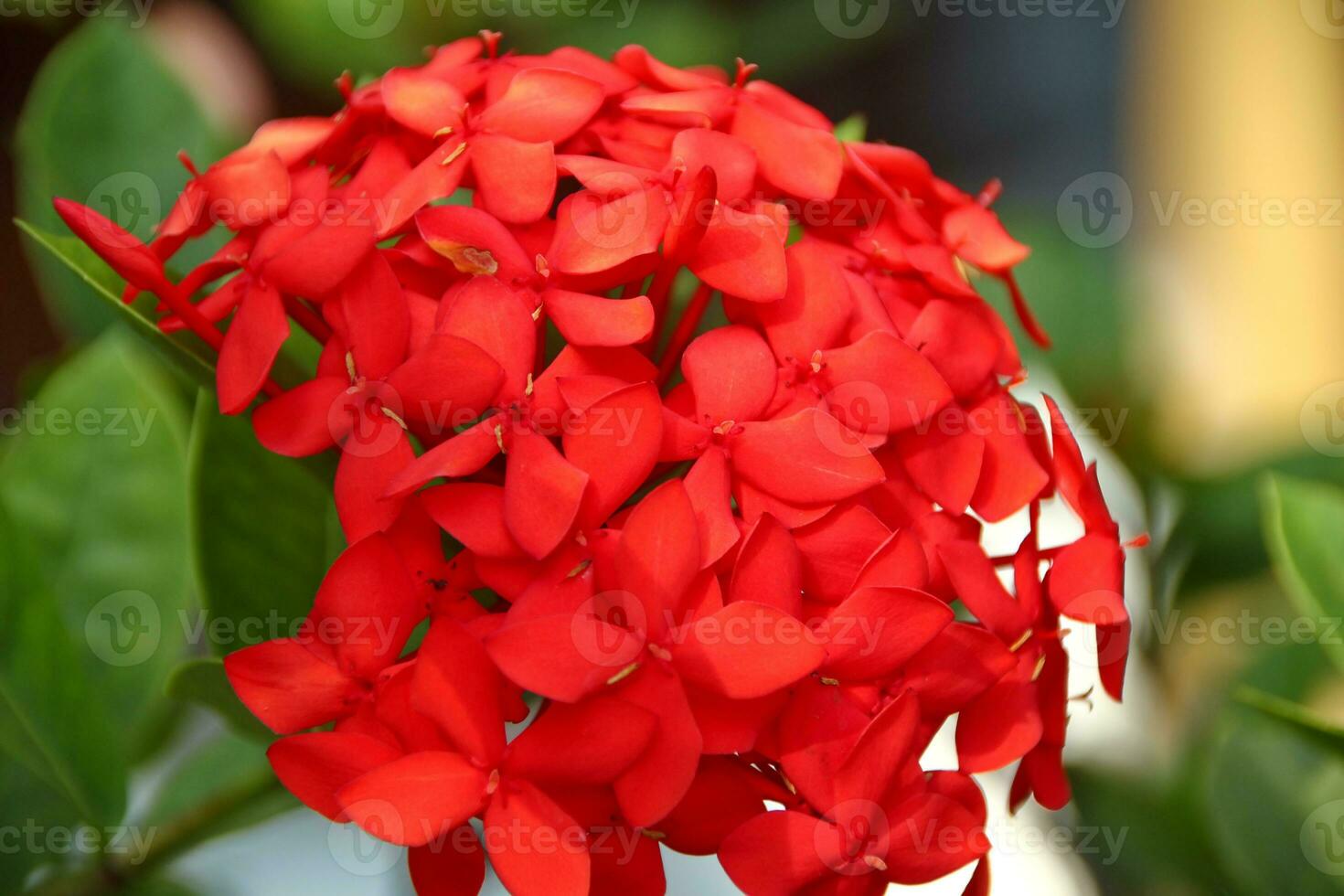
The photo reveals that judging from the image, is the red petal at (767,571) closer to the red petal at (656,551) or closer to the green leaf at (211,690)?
the red petal at (656,551)

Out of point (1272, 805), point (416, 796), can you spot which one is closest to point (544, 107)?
point (416, 796)

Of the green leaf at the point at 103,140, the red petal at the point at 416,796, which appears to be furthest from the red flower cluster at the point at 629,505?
the green leaf at the point at 103,140

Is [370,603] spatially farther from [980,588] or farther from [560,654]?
[980,588]

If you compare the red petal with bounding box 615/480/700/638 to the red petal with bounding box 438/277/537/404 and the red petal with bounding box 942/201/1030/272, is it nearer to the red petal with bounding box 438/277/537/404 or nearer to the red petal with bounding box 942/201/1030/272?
the red petal with bounding box 438/277/537/404

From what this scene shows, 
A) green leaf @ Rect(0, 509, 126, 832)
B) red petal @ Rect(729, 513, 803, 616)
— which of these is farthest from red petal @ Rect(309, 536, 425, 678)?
green leaf @ Rect(0, 509, 126, 832)

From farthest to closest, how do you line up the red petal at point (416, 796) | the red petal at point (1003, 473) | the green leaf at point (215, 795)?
the green leaf at point (215, 795) → the red petal at point (1003, 473) → the red petal at point (416, 796)

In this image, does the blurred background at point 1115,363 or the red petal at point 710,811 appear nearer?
the red petal at point 710,811
